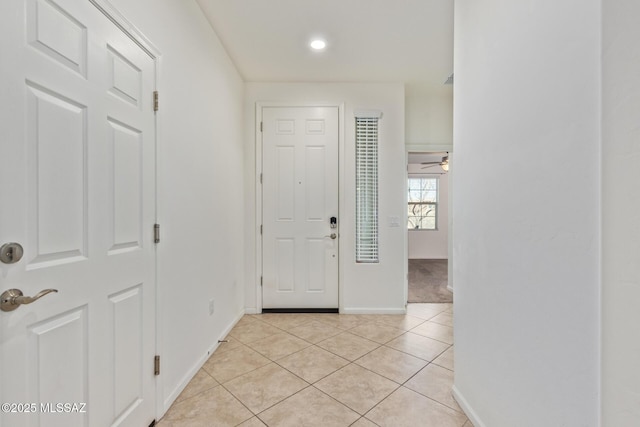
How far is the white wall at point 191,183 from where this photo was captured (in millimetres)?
1655

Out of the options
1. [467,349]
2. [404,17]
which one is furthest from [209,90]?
[467,349]

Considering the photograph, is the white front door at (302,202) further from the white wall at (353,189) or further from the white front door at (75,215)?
the white front door at (75,215)

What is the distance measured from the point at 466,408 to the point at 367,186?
228 cm

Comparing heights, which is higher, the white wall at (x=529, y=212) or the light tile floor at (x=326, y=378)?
the white wall at (x=529, y=212)

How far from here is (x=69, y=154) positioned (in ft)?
3.44

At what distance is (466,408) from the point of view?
1.62 meters

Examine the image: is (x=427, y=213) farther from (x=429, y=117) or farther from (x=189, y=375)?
(x=189, y=375)

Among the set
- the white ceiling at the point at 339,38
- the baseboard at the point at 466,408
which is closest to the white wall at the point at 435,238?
the white ceiling at the point at 339,38

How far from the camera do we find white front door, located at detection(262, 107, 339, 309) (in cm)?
328

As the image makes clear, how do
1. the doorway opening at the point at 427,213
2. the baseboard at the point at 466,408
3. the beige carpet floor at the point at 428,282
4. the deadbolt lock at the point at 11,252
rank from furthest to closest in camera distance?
the doorway opening at the point at 427,213 → the beige carpet floor at the point at 428,282 → the baseboard at the point at 466,408 → the deadbolt lock at the point at 11,252

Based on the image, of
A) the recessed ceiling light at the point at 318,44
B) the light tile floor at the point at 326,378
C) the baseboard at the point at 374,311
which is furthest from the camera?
the baseboard at the point at 374,311

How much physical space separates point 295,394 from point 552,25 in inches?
89.3

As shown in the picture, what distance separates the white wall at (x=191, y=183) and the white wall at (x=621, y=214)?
6.25ft

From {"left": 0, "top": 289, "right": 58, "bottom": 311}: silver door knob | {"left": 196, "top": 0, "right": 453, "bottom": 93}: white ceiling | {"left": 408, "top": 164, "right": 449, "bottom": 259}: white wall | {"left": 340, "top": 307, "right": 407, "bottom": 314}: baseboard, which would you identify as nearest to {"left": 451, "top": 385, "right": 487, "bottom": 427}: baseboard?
{"left": 340, "top": 307, "right": 407, "bottom": 314}: baseboard
